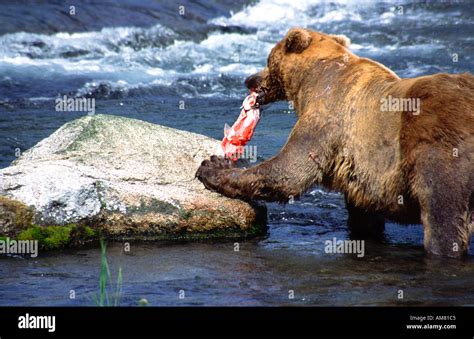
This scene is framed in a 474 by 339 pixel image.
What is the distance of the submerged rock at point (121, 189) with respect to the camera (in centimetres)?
738

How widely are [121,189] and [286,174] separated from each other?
1.24 m

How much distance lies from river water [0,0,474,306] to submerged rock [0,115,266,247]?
0.20 metres

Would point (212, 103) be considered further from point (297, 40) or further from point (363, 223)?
point (363, 223)

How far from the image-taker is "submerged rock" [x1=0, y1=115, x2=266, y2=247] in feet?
24.2

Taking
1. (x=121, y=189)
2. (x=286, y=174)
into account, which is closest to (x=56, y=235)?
(x=121, y=189)

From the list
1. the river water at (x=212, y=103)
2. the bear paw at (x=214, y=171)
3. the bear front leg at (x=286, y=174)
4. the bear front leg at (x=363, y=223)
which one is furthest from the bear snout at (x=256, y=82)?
the bear front leg at (x=363, y=223)

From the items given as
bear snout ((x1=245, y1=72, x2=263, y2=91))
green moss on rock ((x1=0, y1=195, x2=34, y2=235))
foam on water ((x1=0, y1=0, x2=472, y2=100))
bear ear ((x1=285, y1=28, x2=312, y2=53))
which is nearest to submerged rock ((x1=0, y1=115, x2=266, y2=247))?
green moss on rock ((x1=0, y1=195, x2=34, y2=235))

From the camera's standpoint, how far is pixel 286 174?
24.7ft

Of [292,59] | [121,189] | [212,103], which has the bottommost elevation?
[121,189]

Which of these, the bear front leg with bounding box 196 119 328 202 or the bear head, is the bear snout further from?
the bear front leg with bounding box 196 119 328 202

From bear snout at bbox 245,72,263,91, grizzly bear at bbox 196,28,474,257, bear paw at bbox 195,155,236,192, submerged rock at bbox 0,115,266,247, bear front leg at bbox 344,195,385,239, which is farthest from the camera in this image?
bear snout at bbox 245,72,263,91

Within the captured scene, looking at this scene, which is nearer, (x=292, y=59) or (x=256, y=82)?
(x=292, y=59)
